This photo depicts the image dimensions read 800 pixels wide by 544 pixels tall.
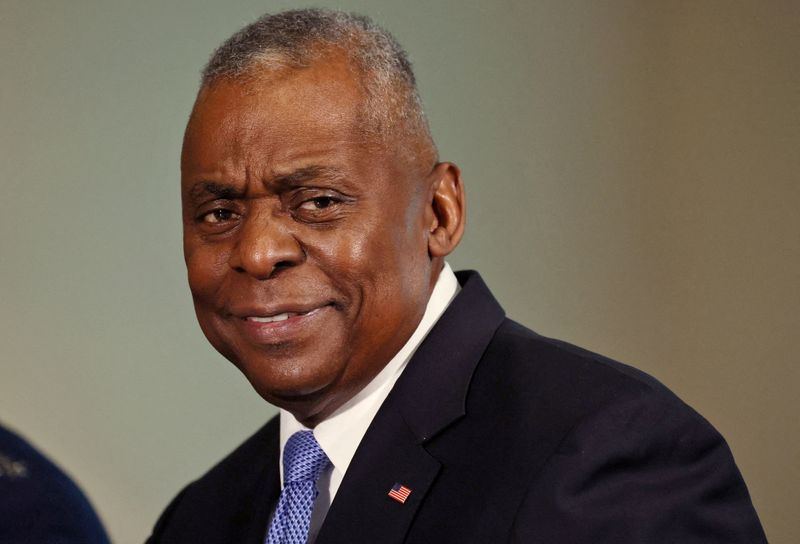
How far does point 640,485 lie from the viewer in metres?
1.73

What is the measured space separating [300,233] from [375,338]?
8.4 inches

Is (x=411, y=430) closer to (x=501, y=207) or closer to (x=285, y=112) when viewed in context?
(x=285, y=112)

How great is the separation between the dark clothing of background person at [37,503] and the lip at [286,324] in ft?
3.59

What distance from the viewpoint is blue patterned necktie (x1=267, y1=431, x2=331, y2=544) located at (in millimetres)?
2053

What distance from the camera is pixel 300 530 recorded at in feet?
6.68

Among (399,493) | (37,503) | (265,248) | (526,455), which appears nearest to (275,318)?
(265,248)

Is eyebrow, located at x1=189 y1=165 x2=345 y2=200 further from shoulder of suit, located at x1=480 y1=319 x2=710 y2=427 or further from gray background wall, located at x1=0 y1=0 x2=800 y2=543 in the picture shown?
gray background wall, located at x1=0 y1=0 x2=800 y2=543

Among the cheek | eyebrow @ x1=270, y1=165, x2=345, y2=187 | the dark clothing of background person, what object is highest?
eyebrow @ x1=270, y1=165, x2=345, y2=187

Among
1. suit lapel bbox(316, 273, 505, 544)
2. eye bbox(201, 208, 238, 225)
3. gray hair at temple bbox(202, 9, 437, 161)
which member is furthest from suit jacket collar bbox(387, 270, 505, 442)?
eye bbox(201, 208, 238, 225)

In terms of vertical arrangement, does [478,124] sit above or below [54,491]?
above

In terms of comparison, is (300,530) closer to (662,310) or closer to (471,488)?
(471,488)

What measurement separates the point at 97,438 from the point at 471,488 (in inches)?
76.0

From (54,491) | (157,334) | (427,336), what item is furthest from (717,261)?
(54,491)

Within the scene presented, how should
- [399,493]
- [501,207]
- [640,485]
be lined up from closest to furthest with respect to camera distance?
[640,485], [399,493], [501,207]
